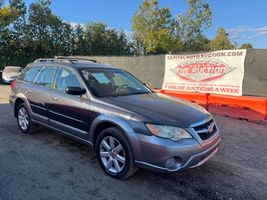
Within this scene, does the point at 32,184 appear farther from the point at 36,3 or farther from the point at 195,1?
the point at 36,3

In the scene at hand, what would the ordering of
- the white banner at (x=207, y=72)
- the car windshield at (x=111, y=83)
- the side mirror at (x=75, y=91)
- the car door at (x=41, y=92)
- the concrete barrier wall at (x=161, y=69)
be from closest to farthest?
the side mirror at (x=75, y=91) < the car windshield at (x=111, y=83) < the car door at (x=41, y=92) < the concrete barrier wall at (x=161, y=69) < the white banner at (x=207, y=72)

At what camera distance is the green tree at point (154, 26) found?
75.0ft

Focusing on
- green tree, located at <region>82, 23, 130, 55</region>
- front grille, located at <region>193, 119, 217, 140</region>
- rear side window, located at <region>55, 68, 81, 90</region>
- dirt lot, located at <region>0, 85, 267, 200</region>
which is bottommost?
dirt lot, located at <region>0, 85, 267, 200</region>

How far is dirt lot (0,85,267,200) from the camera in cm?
323

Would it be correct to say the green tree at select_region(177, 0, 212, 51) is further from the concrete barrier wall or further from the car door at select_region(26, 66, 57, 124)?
the car door at select_region(26, 66, 57, 124)

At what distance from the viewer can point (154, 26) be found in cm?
2325

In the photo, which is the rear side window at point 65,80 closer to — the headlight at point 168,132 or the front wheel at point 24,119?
the front wheel at point 24,119

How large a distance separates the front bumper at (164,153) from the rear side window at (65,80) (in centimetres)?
167

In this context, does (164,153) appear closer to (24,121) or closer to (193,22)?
(24,121)

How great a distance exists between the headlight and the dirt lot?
2.40 feet

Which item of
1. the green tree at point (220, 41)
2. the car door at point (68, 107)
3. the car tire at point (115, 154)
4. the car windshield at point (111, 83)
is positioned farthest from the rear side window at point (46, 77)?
the green tree at point (220, 41)

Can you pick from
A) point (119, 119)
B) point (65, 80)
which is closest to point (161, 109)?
point (119, 119)

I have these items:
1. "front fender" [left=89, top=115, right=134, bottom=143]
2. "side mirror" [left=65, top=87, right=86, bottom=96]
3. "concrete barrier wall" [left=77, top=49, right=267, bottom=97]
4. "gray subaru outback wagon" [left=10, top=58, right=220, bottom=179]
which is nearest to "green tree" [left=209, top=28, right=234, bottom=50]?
"concrete barrier wall" [left=77, top=49, right=267, bottom=97]

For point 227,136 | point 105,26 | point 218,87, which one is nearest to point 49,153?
point 227,136
